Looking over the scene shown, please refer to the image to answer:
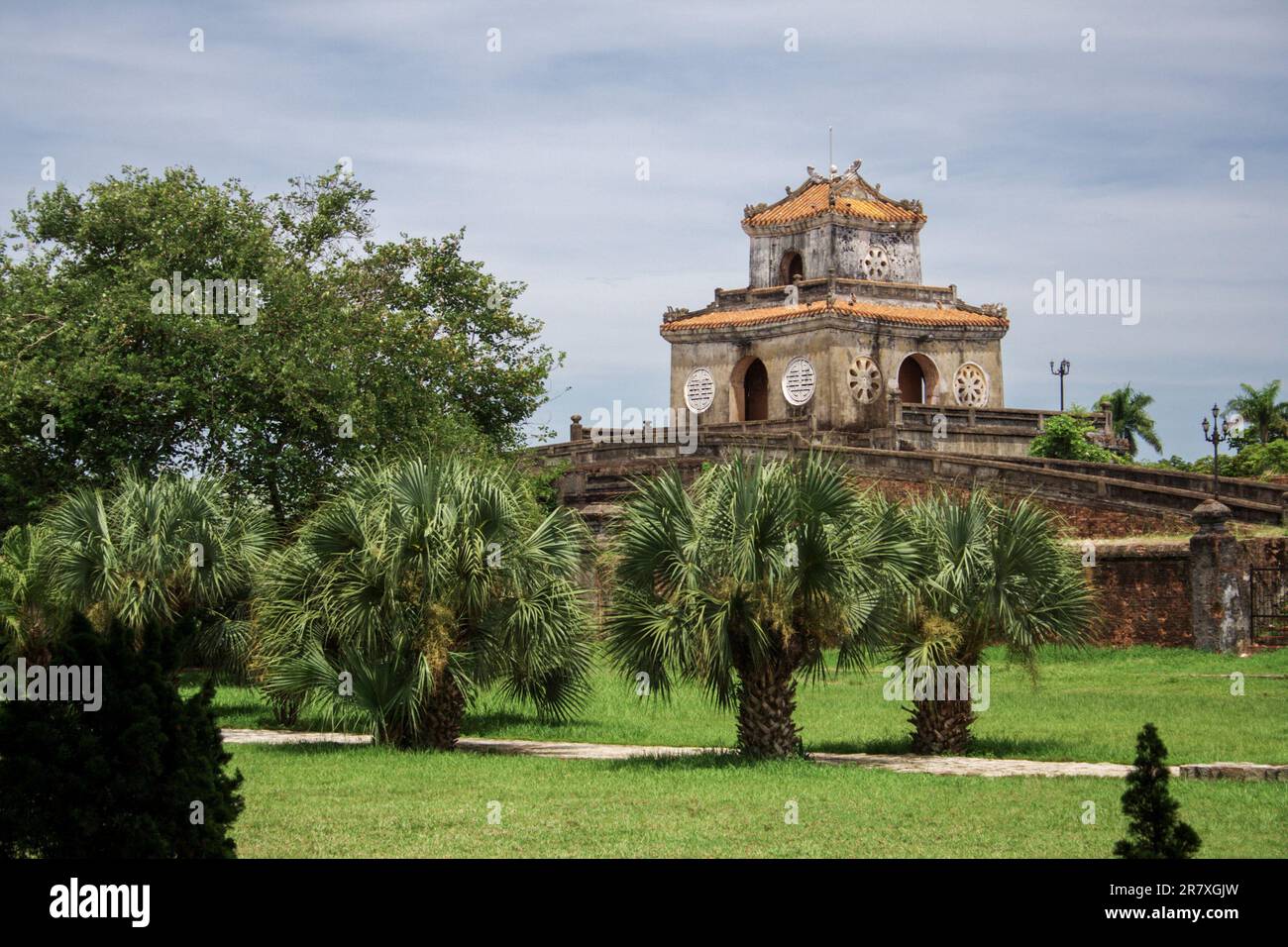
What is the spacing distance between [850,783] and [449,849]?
4488 mm

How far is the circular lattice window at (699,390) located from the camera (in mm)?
47097

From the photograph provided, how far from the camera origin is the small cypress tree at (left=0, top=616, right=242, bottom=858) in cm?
938

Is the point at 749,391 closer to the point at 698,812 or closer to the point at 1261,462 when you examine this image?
the point at 1261,462

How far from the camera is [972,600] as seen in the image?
18156mm

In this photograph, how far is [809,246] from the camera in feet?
158

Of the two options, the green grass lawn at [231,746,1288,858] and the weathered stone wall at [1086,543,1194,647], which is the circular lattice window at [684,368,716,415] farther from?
the green grass lawn at [231,746,1288,858]

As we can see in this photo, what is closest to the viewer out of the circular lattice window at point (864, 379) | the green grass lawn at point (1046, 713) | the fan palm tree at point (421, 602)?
the green grass lawn at point (1046, 713)

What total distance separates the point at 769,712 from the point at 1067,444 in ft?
84.5

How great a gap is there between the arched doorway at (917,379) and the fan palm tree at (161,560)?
1040 inches

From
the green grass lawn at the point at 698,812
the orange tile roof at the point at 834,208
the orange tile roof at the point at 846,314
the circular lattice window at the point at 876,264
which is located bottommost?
the green grass lawn at the point at 698,812

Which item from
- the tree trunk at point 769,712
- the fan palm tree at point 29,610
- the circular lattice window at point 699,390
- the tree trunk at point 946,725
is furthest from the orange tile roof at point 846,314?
the tree trunk at point 769,712

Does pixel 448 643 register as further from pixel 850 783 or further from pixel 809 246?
pixel 809 246

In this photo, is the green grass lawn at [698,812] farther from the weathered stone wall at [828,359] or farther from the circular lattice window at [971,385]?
the circular lattice window at [971,385]

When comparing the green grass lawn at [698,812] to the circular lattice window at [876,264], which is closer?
the green grass lawn at [698,812]
